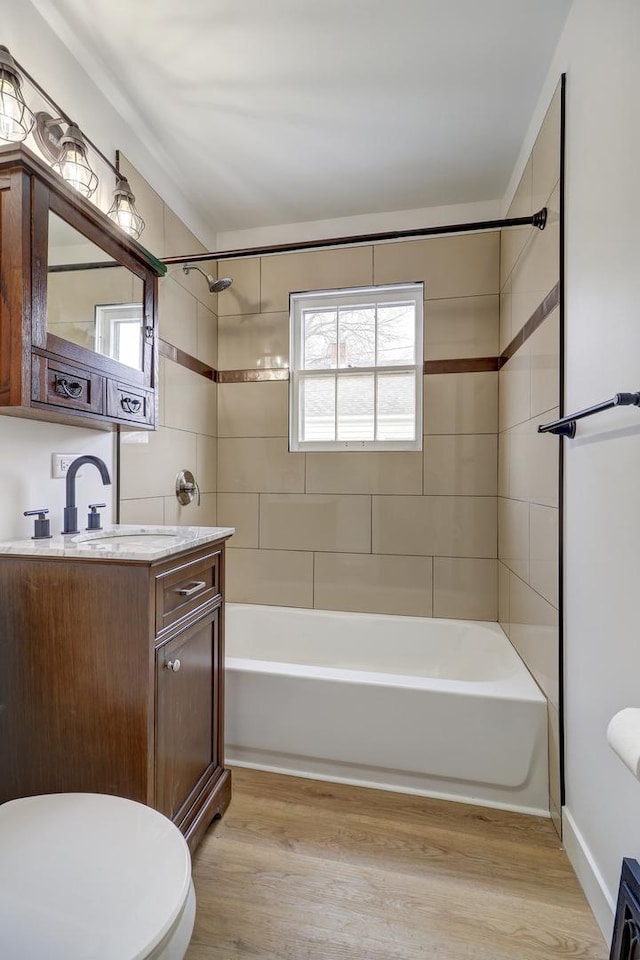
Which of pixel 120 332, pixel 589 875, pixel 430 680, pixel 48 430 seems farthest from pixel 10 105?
pixel 589 875

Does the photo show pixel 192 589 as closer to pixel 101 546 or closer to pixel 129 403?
pixel 101 546

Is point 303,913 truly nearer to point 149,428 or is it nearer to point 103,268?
point 149,428

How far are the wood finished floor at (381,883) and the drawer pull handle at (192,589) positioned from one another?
2.70 ft

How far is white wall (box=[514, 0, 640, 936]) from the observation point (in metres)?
1.08

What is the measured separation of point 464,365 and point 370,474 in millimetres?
786

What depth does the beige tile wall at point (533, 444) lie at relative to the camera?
1.62 m

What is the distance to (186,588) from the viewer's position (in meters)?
1.39

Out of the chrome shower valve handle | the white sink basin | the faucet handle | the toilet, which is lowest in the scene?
the toilet

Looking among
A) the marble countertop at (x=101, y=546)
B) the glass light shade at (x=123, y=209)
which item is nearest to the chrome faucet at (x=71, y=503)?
the marble countertop at (x=101, y=546)

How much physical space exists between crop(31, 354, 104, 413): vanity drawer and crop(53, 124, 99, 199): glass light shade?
614 millimetres

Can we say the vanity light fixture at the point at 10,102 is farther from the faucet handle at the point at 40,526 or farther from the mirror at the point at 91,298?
the faucet handle at the point at 40,526

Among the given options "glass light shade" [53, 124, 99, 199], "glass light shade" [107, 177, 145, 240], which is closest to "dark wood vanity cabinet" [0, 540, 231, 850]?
"glass light shade" [53, 124, 99, 199]

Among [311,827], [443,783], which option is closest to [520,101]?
[443,783]

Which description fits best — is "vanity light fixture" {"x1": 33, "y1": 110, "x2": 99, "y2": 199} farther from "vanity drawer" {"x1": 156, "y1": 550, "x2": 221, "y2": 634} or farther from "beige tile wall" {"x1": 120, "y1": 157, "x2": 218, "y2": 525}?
"vanity drawer" {"x1": 156, "y1": 550, "x2": 221, "y2": 634}
